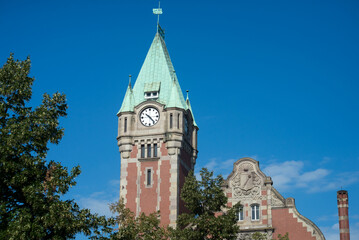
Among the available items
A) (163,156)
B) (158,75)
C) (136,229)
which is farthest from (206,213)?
(158,75)

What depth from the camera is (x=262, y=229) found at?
5044 centimetres

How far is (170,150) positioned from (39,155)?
2512 centimetres

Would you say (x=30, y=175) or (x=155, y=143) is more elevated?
(x=155, y=143)

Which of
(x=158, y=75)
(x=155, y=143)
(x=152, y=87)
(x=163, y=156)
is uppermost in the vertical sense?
(x=158, y=75)

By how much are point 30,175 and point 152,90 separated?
2852 centimetres

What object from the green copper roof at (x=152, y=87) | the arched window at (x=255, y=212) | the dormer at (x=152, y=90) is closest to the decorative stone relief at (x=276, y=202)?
the arched window at (x=255, y=212)

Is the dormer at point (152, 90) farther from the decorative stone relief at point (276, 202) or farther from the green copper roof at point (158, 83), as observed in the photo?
the decorative stone relief at point (276, 202)

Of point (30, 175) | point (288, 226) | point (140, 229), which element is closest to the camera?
point (30, 175)

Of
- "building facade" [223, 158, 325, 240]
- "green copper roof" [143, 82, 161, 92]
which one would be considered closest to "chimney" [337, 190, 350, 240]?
"building facade" [223, 158, 325, 240]

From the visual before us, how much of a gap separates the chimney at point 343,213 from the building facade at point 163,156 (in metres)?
4.08

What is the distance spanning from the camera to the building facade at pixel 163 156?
5166 cm

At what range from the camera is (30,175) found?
111 feet

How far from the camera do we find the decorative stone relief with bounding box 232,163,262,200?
170 feet

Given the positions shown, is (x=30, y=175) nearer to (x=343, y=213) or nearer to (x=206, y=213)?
(x=206, y=213)
